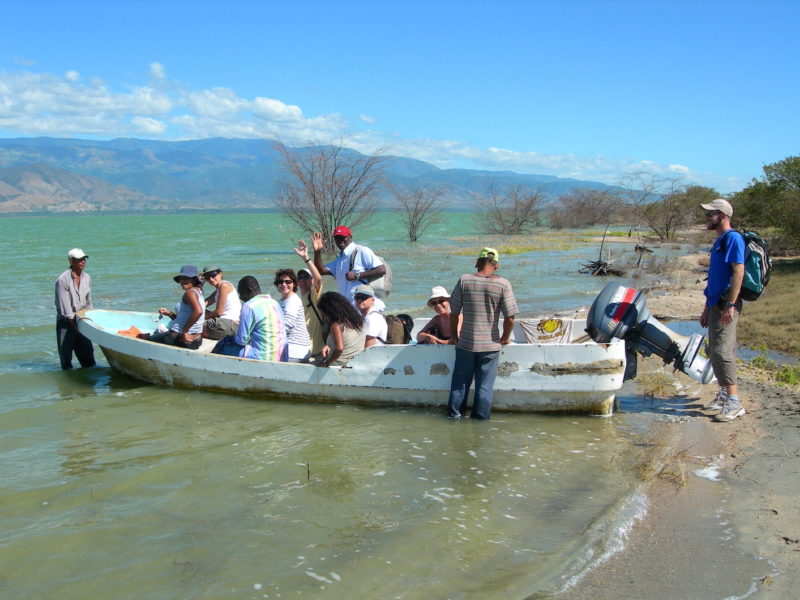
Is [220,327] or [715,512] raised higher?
[220,327]

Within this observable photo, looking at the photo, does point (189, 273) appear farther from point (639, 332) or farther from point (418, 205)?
point (418, 205)

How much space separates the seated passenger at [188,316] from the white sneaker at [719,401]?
19.6 feet

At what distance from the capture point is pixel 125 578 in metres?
4.36

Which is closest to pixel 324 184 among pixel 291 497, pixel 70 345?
pixel 70 345

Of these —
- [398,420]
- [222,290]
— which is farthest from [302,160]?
[398,420]

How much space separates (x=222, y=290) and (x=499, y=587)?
5.91 metres

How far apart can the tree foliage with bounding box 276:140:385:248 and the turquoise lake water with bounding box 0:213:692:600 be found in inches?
851

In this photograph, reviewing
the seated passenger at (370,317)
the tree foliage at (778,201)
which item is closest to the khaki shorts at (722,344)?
the seated passenger at (370,317)

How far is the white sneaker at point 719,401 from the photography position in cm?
698

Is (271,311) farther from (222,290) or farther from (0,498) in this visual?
(0,498)

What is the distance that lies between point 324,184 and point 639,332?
79.7 feet

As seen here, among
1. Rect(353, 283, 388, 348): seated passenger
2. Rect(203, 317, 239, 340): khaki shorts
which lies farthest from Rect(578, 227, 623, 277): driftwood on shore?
Rect(203, 317, 239, 340): khaki shorts

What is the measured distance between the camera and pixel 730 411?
22.4 feet

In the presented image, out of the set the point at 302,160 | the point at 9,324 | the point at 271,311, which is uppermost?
the point at 302,160
